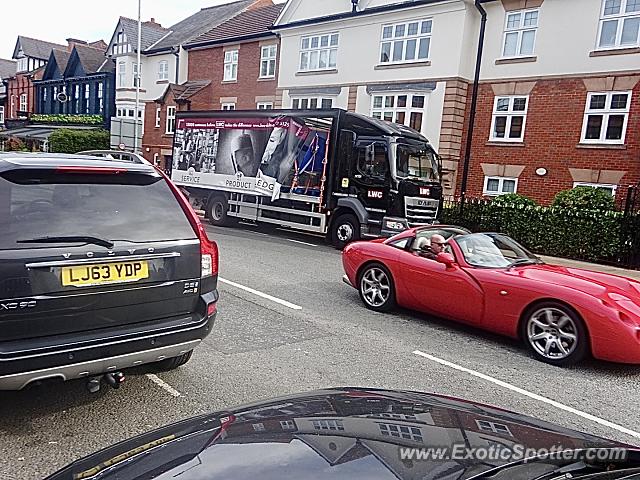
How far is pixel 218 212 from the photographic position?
1673 centimetres

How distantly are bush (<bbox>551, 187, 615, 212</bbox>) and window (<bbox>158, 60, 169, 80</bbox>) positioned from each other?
85.4ft

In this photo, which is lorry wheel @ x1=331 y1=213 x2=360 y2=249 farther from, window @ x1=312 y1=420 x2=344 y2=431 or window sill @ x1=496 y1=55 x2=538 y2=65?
window @ x1=312 y1=420 x2=344 y2=431

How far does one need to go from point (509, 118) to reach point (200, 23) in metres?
24.3

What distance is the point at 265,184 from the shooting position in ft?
49.3

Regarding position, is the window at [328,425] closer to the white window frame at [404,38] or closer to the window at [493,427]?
the window at [493,427]

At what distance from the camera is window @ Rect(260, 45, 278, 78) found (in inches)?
1022

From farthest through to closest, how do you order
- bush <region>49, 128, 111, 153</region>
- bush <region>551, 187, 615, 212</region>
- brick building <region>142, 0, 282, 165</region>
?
bush <region>49, 128, 111, 153</region>, brick building <region>142, 0, 282, 165</region>, bush <region>551, 187, 615, 212</region>

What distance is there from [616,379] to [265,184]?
11.3 m

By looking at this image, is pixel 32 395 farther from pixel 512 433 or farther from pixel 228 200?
pixel 228 200

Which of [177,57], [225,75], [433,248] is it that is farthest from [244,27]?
[433,248]

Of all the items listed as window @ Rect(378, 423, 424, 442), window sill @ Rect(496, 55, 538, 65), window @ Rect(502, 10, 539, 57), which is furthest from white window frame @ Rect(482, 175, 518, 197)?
window @ Rect(378, 423, 424, 442)

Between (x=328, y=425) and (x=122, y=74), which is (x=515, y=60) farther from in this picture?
(x=122, y=74)

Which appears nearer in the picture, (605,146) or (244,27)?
(605,146)

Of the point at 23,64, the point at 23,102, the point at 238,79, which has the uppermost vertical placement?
the point at 23,64
